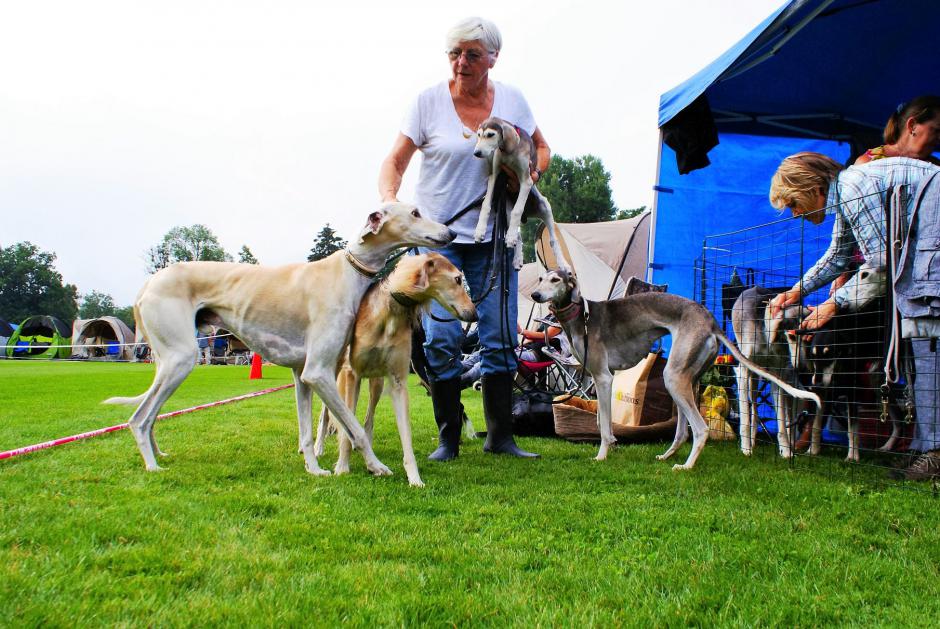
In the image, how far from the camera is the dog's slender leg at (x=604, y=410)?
4.04 m

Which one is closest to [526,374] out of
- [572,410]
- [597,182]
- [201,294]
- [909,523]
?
[572,410]

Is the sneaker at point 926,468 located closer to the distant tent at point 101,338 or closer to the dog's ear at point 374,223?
the dog's ear at point 374,223

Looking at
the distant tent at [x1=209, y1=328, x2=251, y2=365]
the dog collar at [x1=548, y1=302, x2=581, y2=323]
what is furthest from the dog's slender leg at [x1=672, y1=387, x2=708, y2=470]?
the distant tent at [x1=209, y1=328, x2=251, y2=365]

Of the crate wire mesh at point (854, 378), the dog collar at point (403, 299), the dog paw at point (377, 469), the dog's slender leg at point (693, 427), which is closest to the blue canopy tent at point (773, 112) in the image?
the crate wire mesh at point (854, 378)

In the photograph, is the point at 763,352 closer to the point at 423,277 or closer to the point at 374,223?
the point at 423,277

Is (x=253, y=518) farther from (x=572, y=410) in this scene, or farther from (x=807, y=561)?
(x=572, y=410)

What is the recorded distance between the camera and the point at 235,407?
6.93m

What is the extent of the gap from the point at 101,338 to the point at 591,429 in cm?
3578

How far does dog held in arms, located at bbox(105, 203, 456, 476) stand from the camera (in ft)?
10.9

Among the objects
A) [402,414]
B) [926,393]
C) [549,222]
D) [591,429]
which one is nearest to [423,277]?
[402,414]

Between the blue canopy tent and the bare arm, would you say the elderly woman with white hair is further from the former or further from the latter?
the blue canopy tent

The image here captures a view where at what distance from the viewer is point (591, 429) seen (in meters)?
4.93

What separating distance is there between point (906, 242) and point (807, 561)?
6.57 feet

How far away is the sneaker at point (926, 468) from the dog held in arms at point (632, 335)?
1.04 meters
